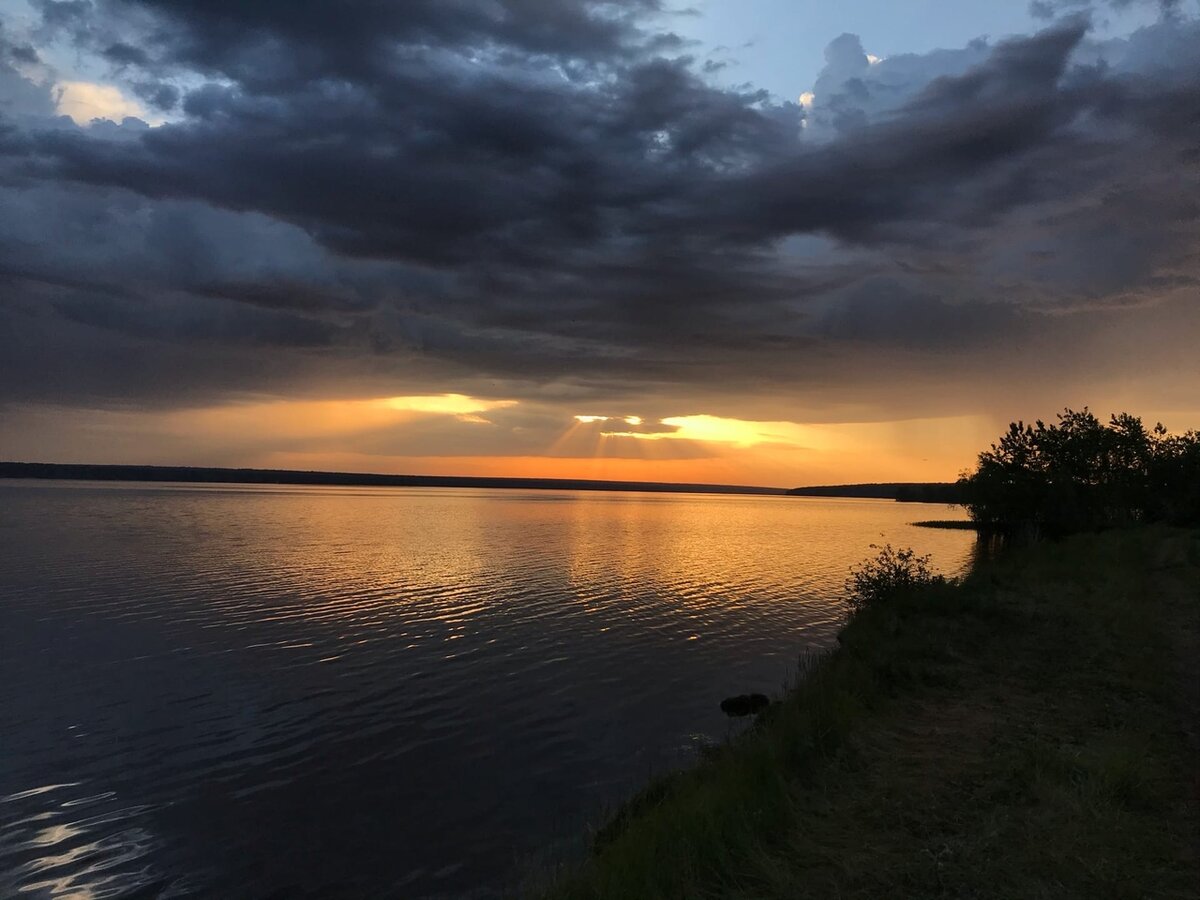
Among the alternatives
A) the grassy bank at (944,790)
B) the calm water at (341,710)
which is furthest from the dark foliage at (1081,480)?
the grassy bank at (944,790)

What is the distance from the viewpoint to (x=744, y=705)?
20.1 meters

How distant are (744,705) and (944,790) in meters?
9.65

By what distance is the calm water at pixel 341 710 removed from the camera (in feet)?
41.7

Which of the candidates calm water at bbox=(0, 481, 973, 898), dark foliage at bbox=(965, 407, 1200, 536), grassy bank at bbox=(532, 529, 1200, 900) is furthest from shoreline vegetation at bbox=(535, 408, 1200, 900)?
dark foliage at bbox=(965, 407, 1200, 536)

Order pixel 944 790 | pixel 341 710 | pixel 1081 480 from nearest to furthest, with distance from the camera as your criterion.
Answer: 1. pixel 944 790
2. pixel 341 710
3. pixel 1081 480

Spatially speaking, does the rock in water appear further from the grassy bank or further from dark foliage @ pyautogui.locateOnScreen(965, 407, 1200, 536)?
dark foliage @ pyautogui.locateOnScreen(965, 407, 1200, 536)

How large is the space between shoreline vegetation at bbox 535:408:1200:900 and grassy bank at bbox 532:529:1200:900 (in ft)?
0.11

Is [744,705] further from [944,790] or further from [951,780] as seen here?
[944,790]

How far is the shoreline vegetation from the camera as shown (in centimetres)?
835

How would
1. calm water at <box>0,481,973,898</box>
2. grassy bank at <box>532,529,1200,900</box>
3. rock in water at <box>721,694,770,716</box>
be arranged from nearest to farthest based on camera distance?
grassy bank at <box>532,529,1200,900</box>
calm water at <box>0,481,973,898</box>
rock in water at <box>721,694,770,716</box>

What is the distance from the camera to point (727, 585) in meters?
44.7

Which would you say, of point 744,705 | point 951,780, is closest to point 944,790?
point 951,780

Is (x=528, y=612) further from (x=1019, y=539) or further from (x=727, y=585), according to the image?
(x=1019, y=539)

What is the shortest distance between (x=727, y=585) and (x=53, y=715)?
34.2 meters
